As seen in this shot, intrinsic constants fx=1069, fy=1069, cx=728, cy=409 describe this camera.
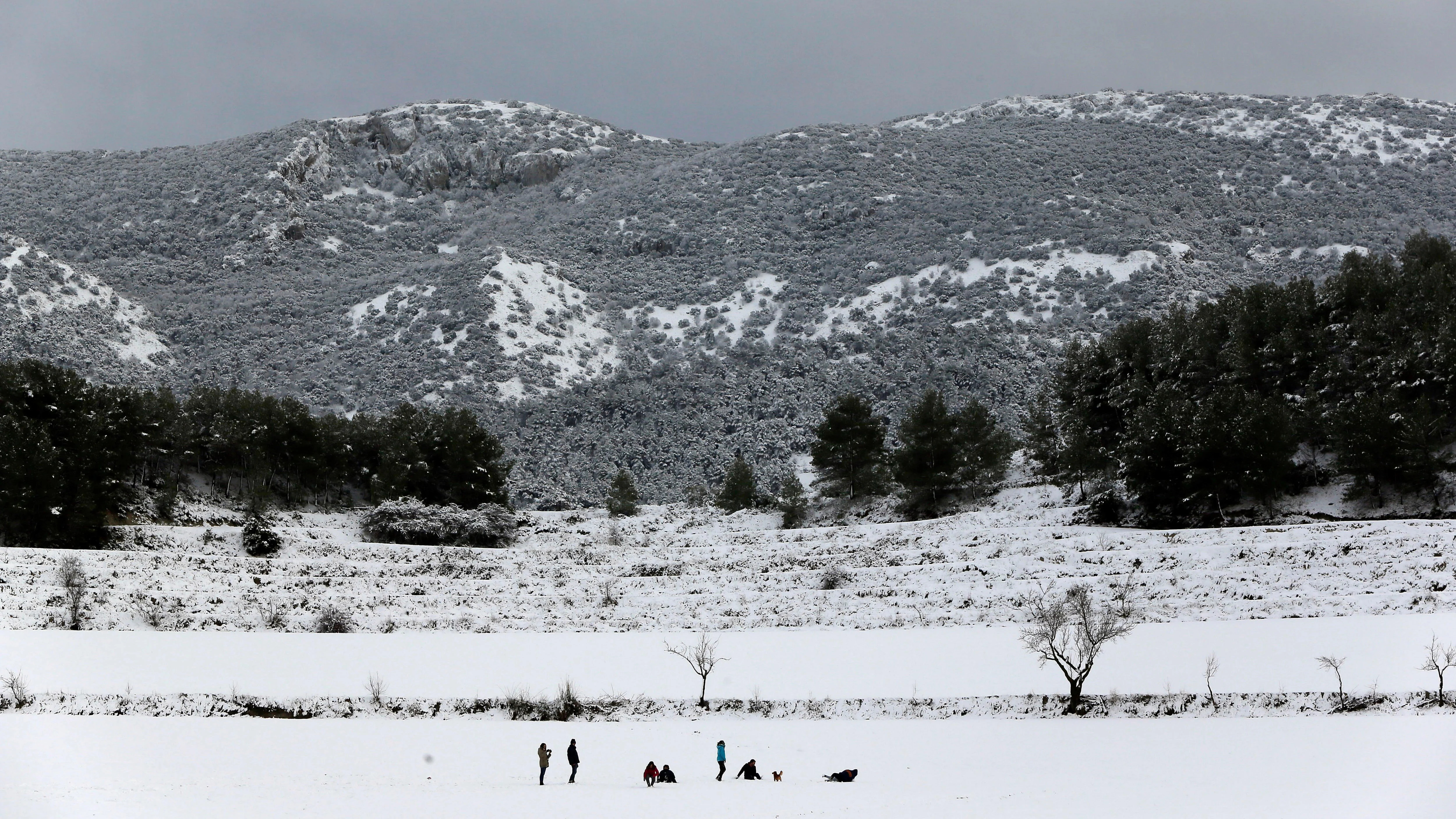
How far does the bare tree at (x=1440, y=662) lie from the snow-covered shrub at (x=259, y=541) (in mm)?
41955

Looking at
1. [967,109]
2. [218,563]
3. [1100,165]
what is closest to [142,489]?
[218,563]

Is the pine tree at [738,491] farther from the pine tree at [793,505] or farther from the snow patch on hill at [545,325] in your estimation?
the snow patch on hill at [545,325]

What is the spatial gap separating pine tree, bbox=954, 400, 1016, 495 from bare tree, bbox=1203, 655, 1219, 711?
1195 inches

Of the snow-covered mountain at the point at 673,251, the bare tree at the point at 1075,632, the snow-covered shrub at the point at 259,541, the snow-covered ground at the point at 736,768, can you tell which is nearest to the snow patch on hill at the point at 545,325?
the snow-covered mountain at the point at 673,251

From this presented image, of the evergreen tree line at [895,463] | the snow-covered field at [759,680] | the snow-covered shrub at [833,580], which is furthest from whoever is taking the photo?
the evergreen tree line at [895,463]

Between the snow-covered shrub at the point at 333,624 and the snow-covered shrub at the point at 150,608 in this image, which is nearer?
the snow-covered shrub at the point at 150,608

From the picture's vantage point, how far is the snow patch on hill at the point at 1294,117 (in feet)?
424

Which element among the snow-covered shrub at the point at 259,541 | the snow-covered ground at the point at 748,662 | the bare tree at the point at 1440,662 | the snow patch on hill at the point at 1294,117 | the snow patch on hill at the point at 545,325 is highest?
the snow patch on hill at the point at 1294,117

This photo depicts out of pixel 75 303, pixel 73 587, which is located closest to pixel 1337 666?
pixel 73 587

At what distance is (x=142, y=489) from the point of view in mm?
54250

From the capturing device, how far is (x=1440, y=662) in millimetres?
23594

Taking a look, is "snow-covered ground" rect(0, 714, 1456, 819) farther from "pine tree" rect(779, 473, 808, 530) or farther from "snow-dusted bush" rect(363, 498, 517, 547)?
"pine tree" rect(779, 473, 808, 530)

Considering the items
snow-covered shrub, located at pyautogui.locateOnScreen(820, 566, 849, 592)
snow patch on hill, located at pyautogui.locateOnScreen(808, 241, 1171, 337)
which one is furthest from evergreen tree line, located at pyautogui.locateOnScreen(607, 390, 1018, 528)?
snow patch on hill, located at pyautogui.locateOnScreen(808, 241, 1171, 337)

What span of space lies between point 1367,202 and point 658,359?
76043mm
